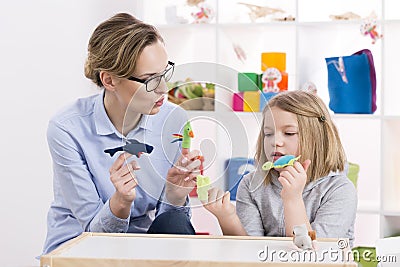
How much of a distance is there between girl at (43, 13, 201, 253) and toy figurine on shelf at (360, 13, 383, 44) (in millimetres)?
1019

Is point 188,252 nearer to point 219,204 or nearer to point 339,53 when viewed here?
point 219,204

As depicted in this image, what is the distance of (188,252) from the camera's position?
1148 mm

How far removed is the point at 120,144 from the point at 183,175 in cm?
35

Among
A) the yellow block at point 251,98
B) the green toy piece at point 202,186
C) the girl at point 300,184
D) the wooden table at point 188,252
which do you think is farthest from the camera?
the yellow block at point 251,98

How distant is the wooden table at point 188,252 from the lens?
1.08m

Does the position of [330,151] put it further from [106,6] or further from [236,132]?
[106,6]

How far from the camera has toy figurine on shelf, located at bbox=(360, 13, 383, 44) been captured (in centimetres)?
248

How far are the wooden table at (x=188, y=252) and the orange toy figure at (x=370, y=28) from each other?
1.41m

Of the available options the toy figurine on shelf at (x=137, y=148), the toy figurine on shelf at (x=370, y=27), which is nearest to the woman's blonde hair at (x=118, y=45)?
the toy figurine on shelf at (x=137, y=148)

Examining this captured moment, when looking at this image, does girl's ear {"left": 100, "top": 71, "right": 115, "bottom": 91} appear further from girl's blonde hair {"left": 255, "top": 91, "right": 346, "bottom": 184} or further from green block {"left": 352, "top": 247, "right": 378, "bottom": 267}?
green block {"left": 352, "top": 247, "right": 378, "bottom": 267}

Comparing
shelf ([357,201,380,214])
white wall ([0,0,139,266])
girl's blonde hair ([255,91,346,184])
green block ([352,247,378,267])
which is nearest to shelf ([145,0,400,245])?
shelf ([357,201,380,214])

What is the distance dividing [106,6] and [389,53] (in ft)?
3.84

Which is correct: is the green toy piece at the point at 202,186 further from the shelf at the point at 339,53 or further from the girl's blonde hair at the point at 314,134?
the shelf at the point at 339,53

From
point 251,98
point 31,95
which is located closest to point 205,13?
point 251,98
